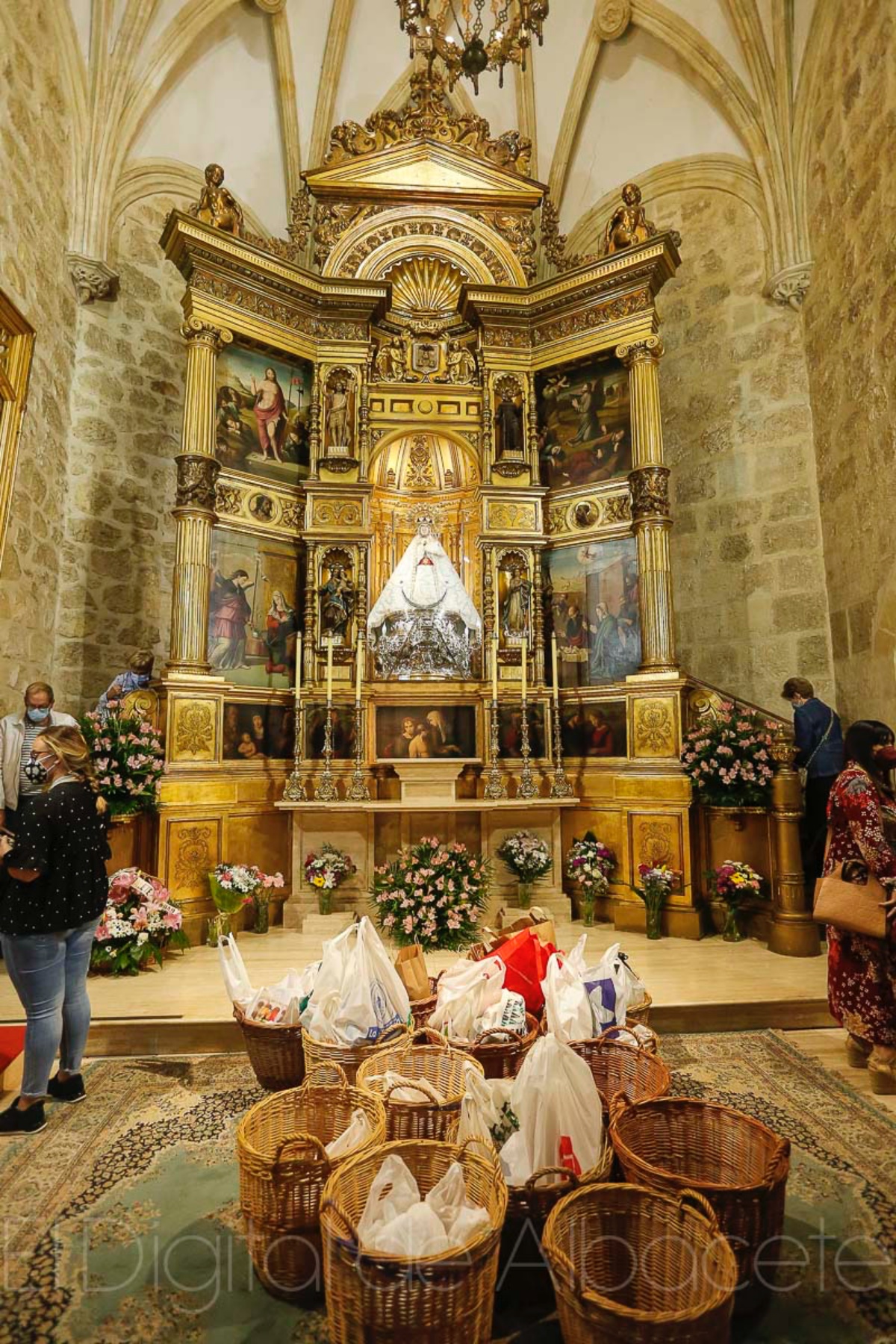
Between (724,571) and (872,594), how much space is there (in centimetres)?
237

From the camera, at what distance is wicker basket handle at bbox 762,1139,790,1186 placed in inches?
95.4

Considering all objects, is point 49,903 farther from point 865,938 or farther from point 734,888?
point 734,888

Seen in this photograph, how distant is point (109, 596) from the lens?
9.08 metres

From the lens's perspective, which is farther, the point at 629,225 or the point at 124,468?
the point at 124,468

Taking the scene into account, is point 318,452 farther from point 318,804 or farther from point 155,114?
point 155,114

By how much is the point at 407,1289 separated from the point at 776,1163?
130cm

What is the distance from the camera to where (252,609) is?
8516mm

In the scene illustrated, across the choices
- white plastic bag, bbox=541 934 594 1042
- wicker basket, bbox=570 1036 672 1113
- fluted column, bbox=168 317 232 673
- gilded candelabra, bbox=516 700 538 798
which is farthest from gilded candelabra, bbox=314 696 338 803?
wicker basket, bbox=570 1036 672 1113

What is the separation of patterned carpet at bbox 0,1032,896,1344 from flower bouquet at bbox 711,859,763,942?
2656mm

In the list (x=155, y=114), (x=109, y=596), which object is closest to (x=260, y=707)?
(x=109, y=596)

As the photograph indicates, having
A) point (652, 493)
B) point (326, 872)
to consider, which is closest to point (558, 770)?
point (326, 872)

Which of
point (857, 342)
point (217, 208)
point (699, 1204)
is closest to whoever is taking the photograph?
point (699, 1204)

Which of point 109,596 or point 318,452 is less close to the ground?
point 318,452

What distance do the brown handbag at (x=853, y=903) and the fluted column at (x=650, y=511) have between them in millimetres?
4068
